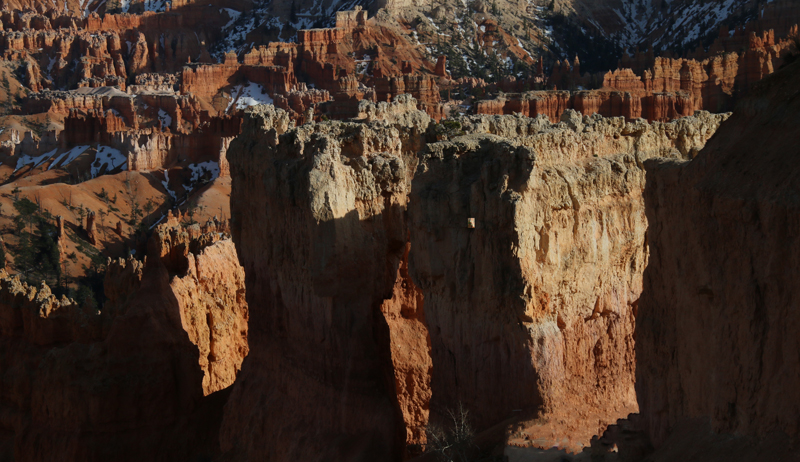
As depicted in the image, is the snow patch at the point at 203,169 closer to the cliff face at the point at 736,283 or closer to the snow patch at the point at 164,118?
the snow patch at the point at 164,118

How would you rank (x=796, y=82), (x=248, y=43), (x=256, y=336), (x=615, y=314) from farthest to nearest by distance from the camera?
(x=248, y=43), (x=256, y=336), (x=615, y=314), (x=796, y=82)

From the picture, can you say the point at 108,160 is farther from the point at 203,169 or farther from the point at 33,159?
the point at 203,169

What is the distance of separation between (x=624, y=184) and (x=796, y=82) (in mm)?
5483

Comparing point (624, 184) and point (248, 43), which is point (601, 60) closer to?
point (248, 43)

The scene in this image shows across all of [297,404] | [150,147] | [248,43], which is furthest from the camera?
[248,43]

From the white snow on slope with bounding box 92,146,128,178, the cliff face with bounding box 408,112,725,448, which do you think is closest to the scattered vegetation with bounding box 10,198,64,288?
the white snow on slope with bounding box 92,146,128,178

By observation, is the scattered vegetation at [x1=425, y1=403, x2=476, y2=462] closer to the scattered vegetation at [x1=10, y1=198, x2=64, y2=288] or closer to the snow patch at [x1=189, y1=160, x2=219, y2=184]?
the scattered vegetation at [x1=10, y1=198, x2=64, y2=288]

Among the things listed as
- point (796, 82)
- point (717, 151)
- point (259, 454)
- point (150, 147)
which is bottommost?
point (259, 454)

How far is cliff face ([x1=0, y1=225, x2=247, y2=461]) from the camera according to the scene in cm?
1759

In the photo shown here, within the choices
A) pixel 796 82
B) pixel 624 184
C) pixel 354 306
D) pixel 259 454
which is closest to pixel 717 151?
pixel 796 82

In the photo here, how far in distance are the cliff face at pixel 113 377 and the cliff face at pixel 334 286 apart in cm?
319

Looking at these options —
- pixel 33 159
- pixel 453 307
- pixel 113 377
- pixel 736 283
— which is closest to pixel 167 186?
pixel 33 159

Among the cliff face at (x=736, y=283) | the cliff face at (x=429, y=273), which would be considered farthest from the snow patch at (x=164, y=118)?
the cliff face at (x=736, y=283)

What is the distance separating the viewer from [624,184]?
12.6m
